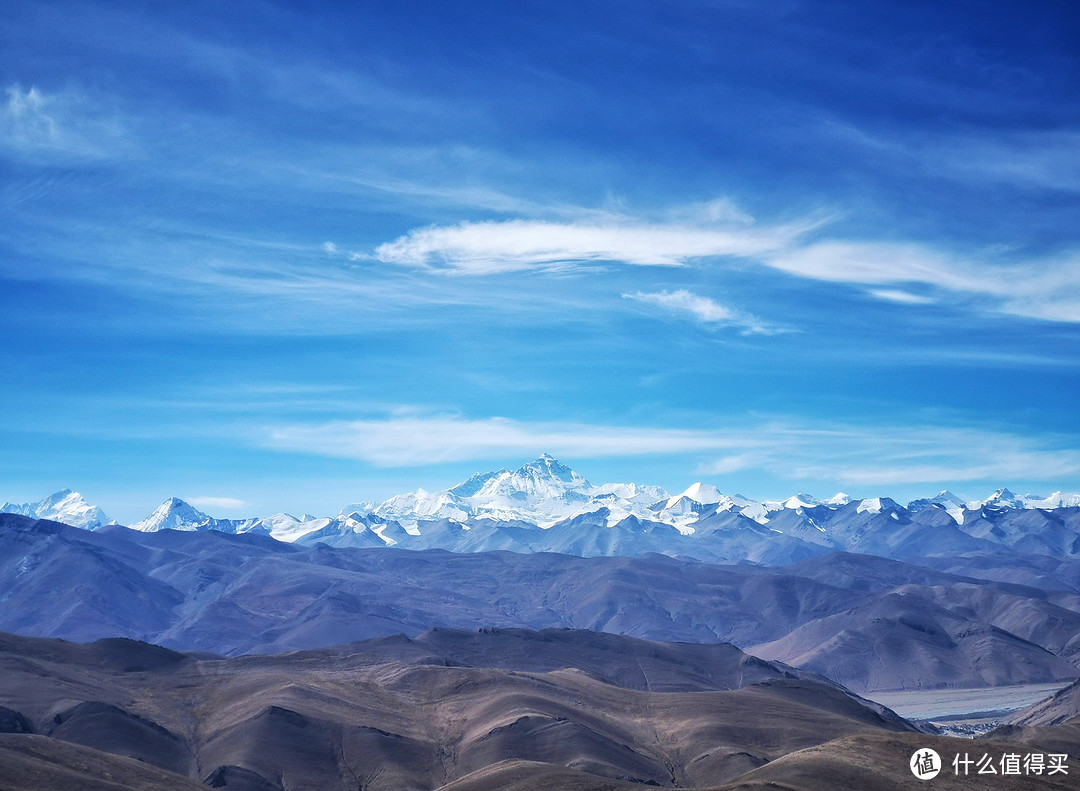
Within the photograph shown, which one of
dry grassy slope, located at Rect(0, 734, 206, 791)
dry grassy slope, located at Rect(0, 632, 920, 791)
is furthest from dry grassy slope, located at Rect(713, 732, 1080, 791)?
dry grassy slope, located at Rect(0, 734, 206, 791)

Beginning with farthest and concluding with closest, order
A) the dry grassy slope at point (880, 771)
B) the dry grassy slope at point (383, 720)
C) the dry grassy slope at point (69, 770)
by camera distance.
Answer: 1. the dry grassy slope at point (383, 720)
2. the dry grassy slope at point (880, 771)
3. the dry grassy slope at point (69, 770)

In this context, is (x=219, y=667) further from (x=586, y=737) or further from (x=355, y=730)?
(x=586, y=737)

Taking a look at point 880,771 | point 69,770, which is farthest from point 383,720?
point 880,771

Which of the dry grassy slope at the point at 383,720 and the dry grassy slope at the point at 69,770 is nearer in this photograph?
the dry grassy slope at the point at 69,770

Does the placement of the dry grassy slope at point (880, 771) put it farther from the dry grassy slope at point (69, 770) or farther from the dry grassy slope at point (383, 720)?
the dry grassy slope at point (69, 770)

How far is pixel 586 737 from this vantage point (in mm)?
140875

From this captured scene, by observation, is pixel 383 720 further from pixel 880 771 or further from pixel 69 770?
pixel 880 771

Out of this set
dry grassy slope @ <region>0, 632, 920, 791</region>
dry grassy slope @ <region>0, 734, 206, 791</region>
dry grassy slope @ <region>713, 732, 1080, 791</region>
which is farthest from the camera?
dry grassy slope @ <region>0, 632, 920, 791</region>

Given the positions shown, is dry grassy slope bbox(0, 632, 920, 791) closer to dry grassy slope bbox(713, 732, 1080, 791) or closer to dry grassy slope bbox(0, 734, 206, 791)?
dry grassy slope bbox(0, 734, 206, 791)

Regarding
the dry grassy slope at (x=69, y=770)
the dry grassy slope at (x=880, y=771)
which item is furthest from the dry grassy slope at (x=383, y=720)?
the dry grassy slope at (x=880, y=771)

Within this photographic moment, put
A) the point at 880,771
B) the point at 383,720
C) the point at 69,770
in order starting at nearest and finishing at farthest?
the point at 880,771
the point at 69,770
the point at 383,720

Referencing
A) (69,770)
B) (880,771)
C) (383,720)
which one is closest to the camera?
(880,771)

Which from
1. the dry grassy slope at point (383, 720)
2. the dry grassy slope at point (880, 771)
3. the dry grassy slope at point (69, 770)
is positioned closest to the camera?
the dry grassy slope at point (69, 770)

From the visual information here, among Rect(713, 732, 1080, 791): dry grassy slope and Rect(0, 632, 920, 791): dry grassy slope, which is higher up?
Rect(0, 632, 920, 791): dry grassy slope
